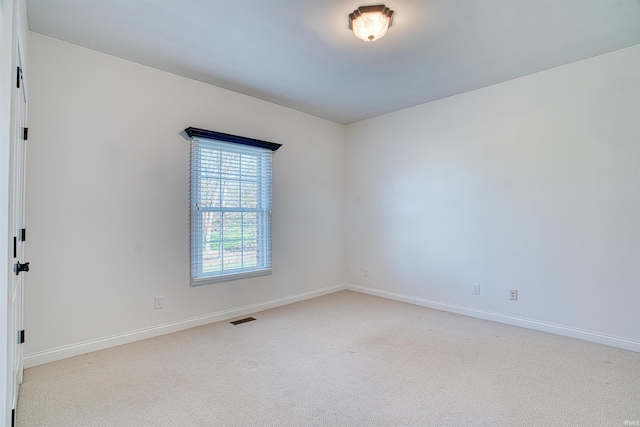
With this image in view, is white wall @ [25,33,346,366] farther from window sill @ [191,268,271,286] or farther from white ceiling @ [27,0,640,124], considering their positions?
white ceiling @ [27,0,640,124]

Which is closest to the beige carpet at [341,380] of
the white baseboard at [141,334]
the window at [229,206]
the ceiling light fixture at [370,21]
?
the white baseboard at [141,334]

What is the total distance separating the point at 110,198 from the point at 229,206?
1179 mm

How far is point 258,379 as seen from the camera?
7.65 ft

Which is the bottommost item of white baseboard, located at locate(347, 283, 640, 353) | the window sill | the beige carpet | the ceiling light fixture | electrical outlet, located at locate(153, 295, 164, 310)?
the beige carpet

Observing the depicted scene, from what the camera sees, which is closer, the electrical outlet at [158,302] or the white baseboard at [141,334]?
the white baseboard at [141,334]

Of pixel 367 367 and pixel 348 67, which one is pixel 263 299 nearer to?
pixel 367 367

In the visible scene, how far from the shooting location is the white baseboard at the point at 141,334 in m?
2.59

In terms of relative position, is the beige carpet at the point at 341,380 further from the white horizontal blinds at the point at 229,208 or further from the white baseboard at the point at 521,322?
the white horizontal blinds at the point at 229,208

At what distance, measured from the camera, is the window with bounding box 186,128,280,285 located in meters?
3.49

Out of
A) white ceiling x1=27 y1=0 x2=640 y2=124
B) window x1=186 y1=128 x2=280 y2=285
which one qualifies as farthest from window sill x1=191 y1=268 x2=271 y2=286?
white ceiling x1=27 y1=0 x2=640 y2=124

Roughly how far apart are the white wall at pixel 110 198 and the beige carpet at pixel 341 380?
0.31 metres

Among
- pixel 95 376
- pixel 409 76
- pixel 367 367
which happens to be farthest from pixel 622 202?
pixel 95 376

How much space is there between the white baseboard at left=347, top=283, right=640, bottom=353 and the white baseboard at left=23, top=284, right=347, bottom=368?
1.48m

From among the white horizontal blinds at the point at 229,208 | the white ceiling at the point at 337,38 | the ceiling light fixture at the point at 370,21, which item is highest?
the white ceiling at the point at 337,38
